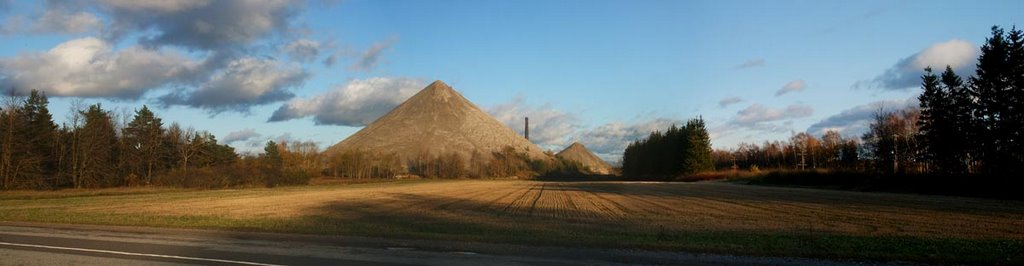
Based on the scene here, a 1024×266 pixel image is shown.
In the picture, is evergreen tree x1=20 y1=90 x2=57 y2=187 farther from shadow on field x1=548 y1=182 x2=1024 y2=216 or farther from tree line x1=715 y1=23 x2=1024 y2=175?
tree line x1=715 y1=23 x2=1024 y2=175

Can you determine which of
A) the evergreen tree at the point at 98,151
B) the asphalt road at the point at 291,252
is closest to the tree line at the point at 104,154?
the evergreen tree at the point at 98,151

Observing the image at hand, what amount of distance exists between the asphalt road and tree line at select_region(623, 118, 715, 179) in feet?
340

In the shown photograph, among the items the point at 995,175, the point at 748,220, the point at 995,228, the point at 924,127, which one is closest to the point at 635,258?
the point at 748,220

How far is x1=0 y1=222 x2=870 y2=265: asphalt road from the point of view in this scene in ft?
40.8

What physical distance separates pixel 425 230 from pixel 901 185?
51.1 meters

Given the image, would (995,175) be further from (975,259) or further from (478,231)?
(478,231)

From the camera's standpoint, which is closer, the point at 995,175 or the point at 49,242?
the point at 49,242

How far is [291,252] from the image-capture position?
45.3 feet

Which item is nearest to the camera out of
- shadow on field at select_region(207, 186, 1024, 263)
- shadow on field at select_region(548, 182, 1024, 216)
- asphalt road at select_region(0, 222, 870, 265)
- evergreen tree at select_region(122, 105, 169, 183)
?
asphalt road at select_region(0, 222, 870, 265)

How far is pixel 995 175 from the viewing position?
4400cm

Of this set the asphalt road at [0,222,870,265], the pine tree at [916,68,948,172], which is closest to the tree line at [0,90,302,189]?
the asphalt road at [0,222,870,265]

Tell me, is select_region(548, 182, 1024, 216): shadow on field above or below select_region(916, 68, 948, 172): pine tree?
below

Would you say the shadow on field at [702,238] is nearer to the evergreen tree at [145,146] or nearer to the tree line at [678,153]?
the evergreen tree at [145,146]

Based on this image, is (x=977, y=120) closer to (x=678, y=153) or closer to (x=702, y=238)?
(x=702, y=238)
